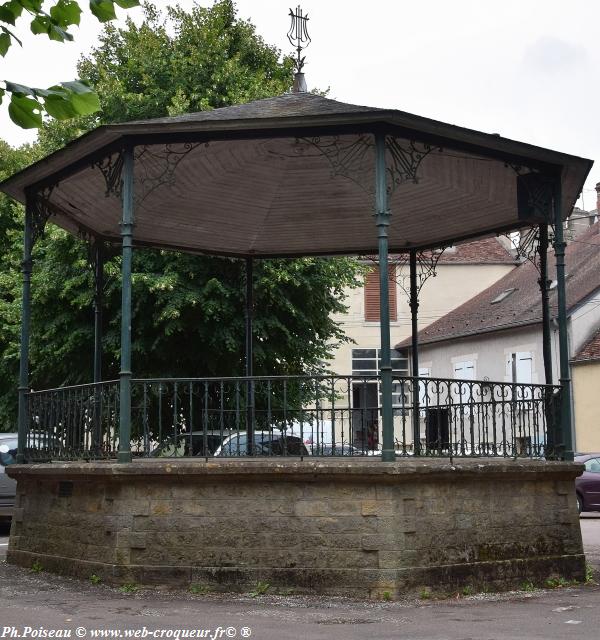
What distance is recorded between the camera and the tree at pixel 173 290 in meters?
21.7

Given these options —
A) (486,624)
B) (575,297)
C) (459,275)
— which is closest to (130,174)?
(486,624)

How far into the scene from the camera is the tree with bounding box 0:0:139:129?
5.63 meters

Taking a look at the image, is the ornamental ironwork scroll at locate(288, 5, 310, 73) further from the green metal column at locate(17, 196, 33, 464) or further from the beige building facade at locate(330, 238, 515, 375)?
the beige building facade at locate(330, 238, 515, 375)

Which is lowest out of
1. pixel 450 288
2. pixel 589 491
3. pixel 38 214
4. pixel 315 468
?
pixel 589 491

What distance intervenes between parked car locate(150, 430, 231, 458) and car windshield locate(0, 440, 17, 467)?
10.6 ft

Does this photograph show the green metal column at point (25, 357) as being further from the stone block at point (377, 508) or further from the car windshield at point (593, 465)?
the car windshield at point (593, 465)

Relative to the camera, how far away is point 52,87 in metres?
5.63

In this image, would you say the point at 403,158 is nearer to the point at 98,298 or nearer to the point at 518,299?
the point at 98,298

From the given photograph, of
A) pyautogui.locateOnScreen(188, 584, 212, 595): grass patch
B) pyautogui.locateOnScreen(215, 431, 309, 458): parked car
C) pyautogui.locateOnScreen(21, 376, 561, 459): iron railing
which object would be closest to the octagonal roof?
pyautogui.locateOnScreen(21, 376, 561, 459): iron railing

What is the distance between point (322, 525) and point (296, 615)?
4.05 ft

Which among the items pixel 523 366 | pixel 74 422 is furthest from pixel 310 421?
pixel 523 366

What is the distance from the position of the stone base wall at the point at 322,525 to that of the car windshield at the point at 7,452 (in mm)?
7652

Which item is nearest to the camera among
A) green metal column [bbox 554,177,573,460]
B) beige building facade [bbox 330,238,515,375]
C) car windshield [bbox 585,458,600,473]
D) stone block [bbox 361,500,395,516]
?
stone block [bbox 361,500,395,516]

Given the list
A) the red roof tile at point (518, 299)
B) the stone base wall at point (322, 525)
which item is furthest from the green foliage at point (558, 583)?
the red roof tile at point (518, 299)
